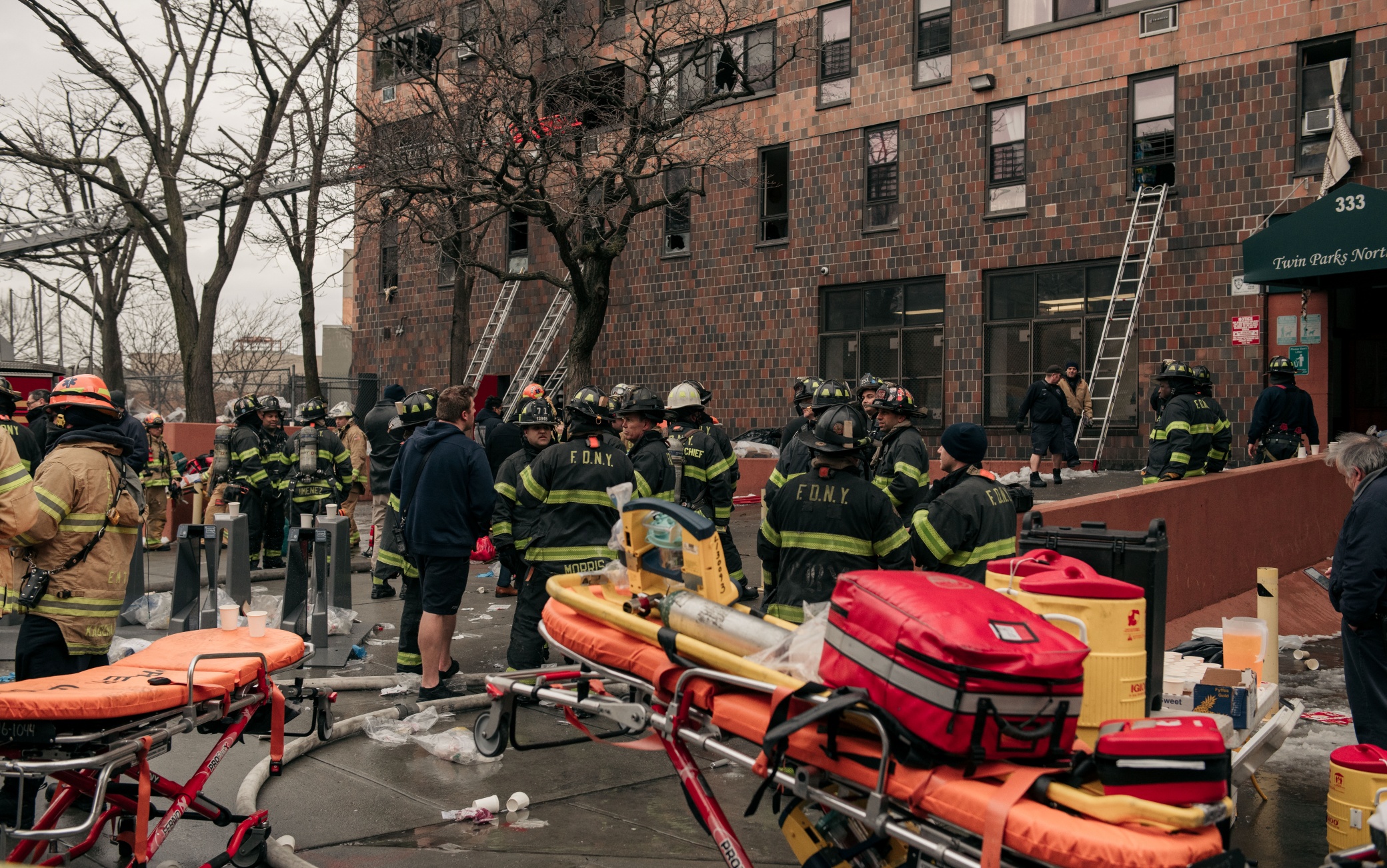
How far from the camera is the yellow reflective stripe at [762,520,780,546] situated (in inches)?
226

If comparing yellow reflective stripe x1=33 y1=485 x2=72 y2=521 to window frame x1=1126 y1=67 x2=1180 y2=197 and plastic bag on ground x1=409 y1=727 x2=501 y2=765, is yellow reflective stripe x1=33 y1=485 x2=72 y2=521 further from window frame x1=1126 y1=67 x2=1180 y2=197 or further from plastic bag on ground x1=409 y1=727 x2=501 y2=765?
window frame x1=1126 y1=67 x2=1180 y2=197

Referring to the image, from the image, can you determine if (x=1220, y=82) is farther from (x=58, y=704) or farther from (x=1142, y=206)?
(x=58, y=704)

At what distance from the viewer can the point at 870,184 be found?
21781 mm

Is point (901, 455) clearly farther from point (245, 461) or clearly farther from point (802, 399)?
point (245, 461)

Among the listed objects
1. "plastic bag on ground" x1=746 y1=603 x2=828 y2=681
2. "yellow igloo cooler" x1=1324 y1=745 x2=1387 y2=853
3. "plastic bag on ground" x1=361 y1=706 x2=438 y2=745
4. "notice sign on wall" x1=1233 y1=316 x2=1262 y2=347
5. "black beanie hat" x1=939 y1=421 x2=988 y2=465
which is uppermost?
"notice sign on wall" x1=1233 y1=316 x2=1262 y2=347

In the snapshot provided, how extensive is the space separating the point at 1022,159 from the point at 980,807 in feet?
61.3

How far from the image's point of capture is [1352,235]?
1405cm

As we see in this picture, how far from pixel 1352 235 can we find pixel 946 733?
13873 mm

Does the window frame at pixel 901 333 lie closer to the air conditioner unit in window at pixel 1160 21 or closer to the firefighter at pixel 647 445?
the air conditioner unit in window at pixel 1160 21

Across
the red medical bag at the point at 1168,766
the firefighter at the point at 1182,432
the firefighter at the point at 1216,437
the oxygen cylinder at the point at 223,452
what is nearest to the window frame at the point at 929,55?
the firefighter at the point at 1216,437

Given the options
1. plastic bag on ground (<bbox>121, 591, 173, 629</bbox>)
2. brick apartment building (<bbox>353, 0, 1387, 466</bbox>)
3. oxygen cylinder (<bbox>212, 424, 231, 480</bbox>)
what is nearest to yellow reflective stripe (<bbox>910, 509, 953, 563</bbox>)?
plastic bag on ground (<bbox>121, 591, 173, 629</bbox>)

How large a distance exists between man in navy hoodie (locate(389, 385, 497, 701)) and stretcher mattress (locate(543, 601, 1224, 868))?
354 cm

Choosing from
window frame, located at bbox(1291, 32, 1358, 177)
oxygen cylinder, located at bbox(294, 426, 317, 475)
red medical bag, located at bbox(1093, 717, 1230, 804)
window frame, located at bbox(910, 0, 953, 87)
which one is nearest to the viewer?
red medical bag, located at bbox(1093, 717, 1230, 804)

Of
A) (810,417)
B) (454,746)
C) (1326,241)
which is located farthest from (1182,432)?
(454,746)
